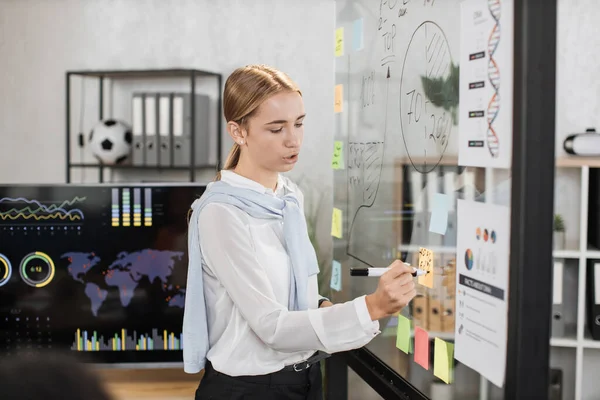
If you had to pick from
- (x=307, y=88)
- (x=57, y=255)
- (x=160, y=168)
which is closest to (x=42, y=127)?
(x=160, y=168)

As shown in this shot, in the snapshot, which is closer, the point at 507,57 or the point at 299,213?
the point at 507,57

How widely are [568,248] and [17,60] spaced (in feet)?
9.43

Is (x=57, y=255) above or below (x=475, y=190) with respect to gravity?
below

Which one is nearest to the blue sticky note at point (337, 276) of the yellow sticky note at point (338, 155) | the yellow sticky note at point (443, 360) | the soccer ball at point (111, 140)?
the yellow sticky note at point (338, 155)

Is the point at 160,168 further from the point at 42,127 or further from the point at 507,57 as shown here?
the point at 507,57

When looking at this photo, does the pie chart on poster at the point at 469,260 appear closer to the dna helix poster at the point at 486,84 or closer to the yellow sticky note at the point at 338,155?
the dna helix poster at the point at 486,84

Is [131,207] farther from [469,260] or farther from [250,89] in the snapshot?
[469,260]

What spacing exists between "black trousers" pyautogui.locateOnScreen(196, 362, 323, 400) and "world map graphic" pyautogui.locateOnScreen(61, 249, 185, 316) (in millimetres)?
1421

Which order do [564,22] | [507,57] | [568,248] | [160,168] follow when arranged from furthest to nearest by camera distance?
[160,168]
[568,248]
[564,22]
[507,57]

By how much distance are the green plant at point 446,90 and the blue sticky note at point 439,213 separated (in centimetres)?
Answer: 15

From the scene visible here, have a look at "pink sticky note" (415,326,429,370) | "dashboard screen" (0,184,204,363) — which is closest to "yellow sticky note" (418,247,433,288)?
"pink sticky note" (415,326,429,370)

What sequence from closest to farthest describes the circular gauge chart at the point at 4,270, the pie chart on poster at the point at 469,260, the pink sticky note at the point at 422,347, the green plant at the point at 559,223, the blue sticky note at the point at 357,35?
the pie chart on poster at the point at 469,260
the pink sticky note at the point at 422,347
the blue sticky note at the point at 357,35
the circular gauge chart at the point at 4,270
the green plant at the point at 559,223

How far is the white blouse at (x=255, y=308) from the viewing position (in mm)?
1325

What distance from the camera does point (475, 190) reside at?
48.6 inches
